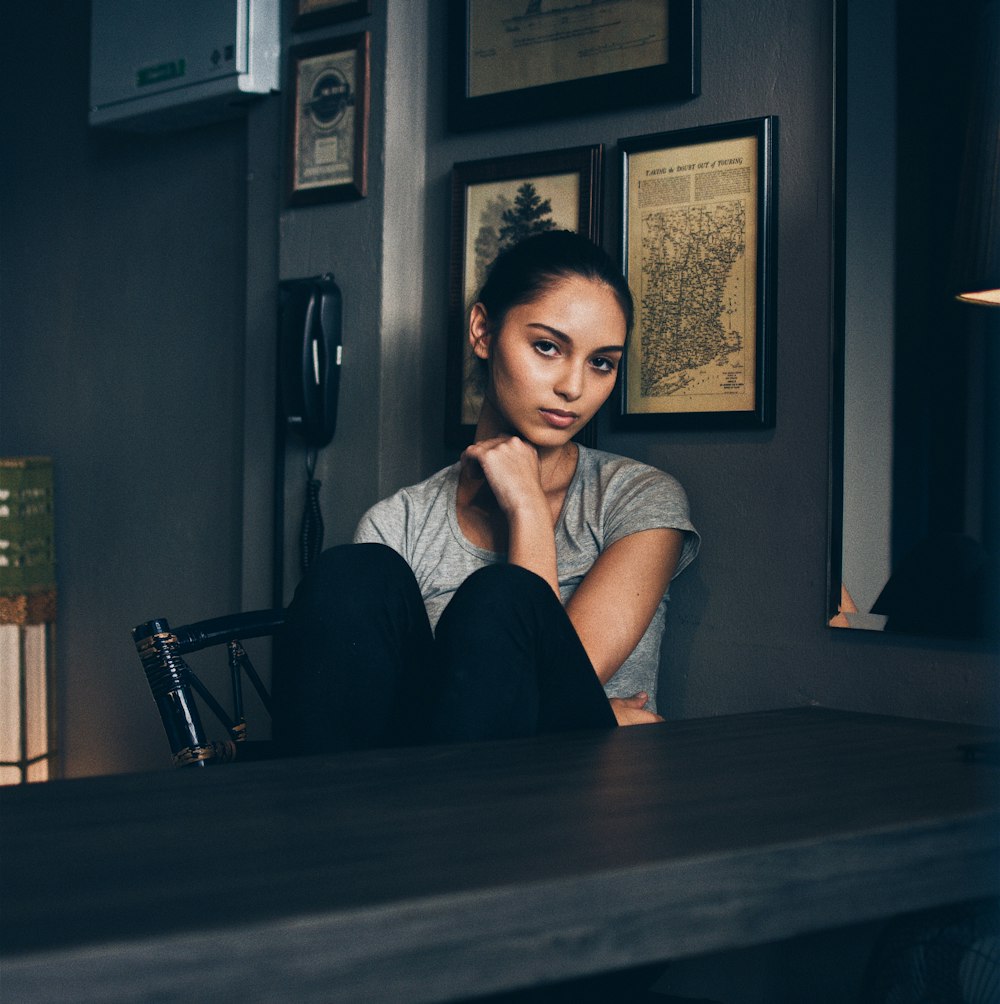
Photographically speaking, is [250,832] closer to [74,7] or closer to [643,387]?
[643,387]

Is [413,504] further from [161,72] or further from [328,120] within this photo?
[161,72]

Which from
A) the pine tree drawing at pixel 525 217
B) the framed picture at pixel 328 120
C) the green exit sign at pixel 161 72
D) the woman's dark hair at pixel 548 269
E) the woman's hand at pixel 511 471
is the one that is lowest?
the woman's hand at pixel 511 471

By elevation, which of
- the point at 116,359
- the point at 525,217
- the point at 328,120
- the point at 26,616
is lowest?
the point at 26,616

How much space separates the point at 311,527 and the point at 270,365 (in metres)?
0.36

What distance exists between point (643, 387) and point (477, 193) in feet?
1.59

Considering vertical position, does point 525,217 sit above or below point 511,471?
above

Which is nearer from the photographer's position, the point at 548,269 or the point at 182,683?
the point at 182,683

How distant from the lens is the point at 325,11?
7.63 feet

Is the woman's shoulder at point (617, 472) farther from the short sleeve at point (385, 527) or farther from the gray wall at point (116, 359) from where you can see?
the gray wall at point (116, 359)

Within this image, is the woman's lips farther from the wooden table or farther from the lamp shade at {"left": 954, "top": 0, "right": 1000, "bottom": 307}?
the wooden table

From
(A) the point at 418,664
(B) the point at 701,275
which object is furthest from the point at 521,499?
(B) the point at 701,275

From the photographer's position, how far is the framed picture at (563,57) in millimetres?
1960

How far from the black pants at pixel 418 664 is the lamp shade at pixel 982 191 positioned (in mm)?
599

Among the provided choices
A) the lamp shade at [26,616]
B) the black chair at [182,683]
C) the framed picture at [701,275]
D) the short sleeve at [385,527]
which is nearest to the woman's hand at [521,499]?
the short sleeve at [385,527]
